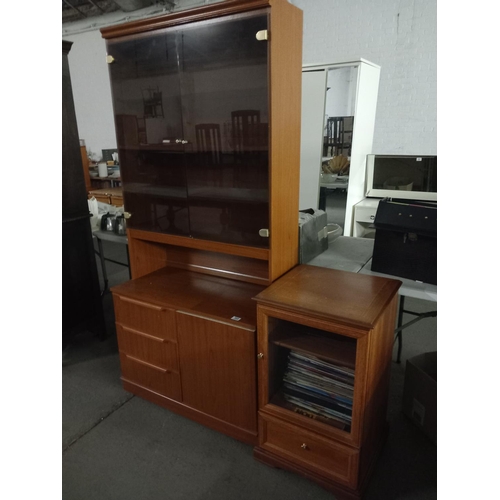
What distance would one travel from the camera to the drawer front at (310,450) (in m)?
1.48

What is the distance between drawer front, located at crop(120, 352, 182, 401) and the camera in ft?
6.43

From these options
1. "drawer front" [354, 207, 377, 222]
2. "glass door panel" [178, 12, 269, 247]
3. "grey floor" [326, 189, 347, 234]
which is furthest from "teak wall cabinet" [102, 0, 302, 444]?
"drawer front" [354, 207, 377, 222]

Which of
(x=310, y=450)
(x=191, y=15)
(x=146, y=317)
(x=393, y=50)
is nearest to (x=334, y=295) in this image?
(x=310, y=450)

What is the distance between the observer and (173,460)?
69.4 inches

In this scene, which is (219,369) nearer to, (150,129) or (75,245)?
(150,129)

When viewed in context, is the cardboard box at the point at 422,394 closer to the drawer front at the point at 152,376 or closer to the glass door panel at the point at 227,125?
the glass door panel at the point at 227,125

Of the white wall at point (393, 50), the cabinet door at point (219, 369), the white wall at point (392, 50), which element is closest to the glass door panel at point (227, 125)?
the cabinet door at point (219, 369)

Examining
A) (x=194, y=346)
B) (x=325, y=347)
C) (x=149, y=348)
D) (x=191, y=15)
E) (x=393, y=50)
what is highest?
(x=393, y=50)

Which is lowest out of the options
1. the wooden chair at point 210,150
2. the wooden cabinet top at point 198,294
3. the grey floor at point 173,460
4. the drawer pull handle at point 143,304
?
the grey floor at point 173,460

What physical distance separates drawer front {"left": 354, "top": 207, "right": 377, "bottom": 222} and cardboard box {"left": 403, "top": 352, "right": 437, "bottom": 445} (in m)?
1.62

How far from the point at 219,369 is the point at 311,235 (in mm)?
796

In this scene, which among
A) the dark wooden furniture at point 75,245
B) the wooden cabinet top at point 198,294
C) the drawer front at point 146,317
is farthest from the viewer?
the dark wooden furniture at point 75,245

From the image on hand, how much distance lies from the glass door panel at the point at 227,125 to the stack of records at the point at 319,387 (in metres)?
0.54

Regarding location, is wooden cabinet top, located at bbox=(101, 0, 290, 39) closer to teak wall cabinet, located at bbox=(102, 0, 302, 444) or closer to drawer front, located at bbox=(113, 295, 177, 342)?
teak wall cabinet, located at bbox=(102, 0, 302, 444)
